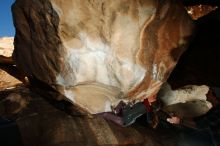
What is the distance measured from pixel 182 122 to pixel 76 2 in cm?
197

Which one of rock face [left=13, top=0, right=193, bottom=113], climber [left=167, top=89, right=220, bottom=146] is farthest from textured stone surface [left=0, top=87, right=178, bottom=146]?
rock face [left=13, top=0, right=193, bottom=113]

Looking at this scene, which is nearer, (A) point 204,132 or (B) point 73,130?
(B) point 73,130

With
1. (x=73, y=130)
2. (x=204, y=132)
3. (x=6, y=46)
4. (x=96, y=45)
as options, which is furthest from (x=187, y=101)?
(x=6, y=46)

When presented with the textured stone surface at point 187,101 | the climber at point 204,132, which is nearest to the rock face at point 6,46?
the textured stone surface at point 187,101

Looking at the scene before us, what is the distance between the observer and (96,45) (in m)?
2.68

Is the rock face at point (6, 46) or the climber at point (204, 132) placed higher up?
the rock face at point (6, 46)

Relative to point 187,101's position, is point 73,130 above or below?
above

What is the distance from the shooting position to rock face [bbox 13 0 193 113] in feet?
8.59

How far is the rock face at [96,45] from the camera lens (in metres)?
2.62

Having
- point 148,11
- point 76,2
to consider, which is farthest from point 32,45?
point 148,11

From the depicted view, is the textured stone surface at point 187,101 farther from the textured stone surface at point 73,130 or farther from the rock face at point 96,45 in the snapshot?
the rock face at point 96,45

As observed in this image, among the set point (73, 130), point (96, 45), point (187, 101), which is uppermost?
point (96, 45)

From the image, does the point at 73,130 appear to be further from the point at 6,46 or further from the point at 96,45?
the point at 6,46

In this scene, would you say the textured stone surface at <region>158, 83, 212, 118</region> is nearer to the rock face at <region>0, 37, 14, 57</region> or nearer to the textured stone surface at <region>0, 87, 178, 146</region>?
the textured stone surface at <region>0, 87, 178, 146</region>
